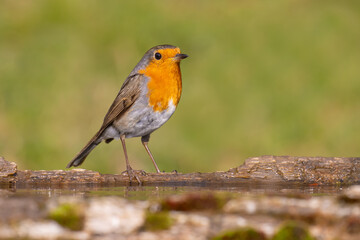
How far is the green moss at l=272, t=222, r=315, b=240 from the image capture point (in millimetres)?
2464

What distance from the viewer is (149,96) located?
17.8 ft

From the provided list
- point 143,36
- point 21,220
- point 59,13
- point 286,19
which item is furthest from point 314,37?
point 21,220

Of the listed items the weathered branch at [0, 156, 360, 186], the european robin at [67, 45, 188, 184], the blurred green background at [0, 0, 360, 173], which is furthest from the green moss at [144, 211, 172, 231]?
the blurred green background at [0, 0, 360, 173]

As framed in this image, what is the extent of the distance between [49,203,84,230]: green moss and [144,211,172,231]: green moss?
0.80 ft

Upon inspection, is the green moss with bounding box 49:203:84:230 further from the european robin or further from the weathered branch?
the european robin

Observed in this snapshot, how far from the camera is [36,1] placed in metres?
10.3

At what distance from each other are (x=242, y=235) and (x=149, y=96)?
10.1 ft

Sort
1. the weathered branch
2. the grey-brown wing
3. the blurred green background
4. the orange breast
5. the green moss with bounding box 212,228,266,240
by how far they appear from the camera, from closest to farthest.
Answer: the green moss with bounding box 212,228,266,240 < the weathered branch < the orange breast < the grey-brown wing < the blurred green background

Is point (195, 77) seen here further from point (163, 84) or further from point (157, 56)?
point (163, 84)

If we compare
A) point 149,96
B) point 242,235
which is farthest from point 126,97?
point 242,235

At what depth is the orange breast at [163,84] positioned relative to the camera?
5.39 meters

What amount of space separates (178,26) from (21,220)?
790cm

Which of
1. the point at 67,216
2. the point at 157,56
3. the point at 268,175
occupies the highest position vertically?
the point at 157,56

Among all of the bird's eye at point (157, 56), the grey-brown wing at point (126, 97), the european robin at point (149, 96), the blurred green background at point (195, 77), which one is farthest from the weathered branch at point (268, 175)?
the blurred green background at point (195, 77)
